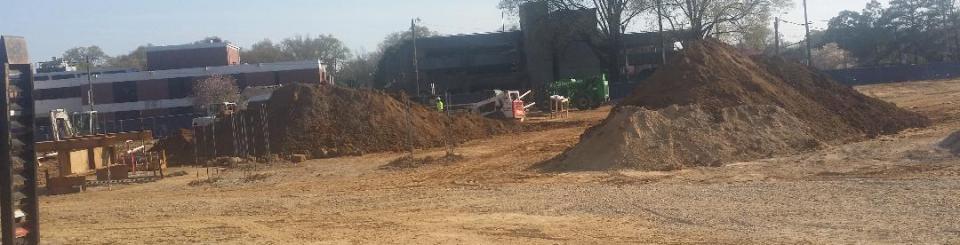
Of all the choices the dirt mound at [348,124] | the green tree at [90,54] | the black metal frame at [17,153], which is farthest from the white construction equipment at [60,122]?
the green tree at [90,54]

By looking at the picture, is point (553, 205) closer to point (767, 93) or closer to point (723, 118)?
point (723, 118)

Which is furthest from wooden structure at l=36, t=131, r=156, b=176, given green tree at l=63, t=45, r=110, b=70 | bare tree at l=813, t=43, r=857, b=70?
green tree at l=63, t=45, r=110, b=70

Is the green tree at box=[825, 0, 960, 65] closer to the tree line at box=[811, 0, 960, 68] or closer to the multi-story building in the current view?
the tree line at box=[811, 0, 960, 68]

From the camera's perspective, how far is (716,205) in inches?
503

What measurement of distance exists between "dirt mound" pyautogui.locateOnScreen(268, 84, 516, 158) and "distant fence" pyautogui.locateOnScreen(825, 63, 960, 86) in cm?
3650

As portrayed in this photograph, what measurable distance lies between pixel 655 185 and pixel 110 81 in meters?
66.1

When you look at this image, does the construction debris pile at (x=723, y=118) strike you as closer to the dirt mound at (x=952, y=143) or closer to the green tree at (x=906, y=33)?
the dirt mound at (x=952, y=143)

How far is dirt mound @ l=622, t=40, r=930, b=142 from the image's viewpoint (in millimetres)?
21938

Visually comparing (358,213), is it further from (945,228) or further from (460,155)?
(460,155)

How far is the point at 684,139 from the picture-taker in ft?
64.8

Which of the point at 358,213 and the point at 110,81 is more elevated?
the point at 110,81

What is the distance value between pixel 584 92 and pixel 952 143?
34465 millimetres

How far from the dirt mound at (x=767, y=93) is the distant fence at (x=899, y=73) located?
3706cm

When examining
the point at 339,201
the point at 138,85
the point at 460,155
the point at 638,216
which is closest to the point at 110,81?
the point at 138,85
